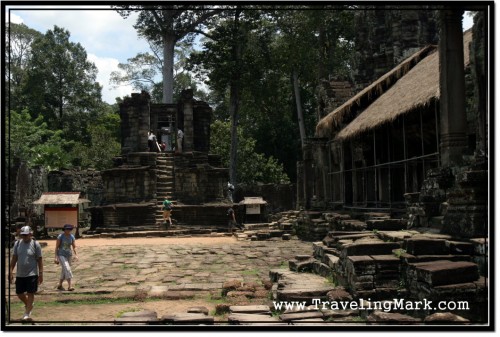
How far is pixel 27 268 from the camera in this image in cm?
702

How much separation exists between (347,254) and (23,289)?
14.0 feet

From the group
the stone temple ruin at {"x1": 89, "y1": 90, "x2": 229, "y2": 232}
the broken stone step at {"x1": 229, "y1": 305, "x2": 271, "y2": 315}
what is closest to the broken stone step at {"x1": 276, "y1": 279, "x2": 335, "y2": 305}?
the broken stone step at {"x1": 229, "y1": 305, "x2": 271, "y2": 315}

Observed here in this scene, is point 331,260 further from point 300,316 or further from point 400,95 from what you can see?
point 400,95

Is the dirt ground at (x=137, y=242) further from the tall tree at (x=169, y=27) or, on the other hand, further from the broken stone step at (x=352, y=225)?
the tall tree at (x=169, y=27)

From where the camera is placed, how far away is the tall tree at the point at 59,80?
4400 centimetres

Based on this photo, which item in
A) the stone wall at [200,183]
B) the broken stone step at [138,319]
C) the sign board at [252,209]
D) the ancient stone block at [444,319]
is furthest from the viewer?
the sign board at [252,209]

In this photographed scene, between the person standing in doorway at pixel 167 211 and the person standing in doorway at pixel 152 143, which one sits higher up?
the person standing in doorway at pixel 152 143

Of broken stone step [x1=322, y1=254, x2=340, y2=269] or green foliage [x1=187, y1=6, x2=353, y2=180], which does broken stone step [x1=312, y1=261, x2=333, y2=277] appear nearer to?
broken stone step [x1=322, y1=254, x2=340, y2=269]

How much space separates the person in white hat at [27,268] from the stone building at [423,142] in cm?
558

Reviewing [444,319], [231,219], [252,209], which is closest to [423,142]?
[444,319]

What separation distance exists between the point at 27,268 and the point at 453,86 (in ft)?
22.5

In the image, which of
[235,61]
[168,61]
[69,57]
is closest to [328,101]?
[235,61]

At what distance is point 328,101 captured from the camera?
21609 millimetres

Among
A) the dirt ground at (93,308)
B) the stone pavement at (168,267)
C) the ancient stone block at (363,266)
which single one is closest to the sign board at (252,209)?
the stone pavement at (168,267)
